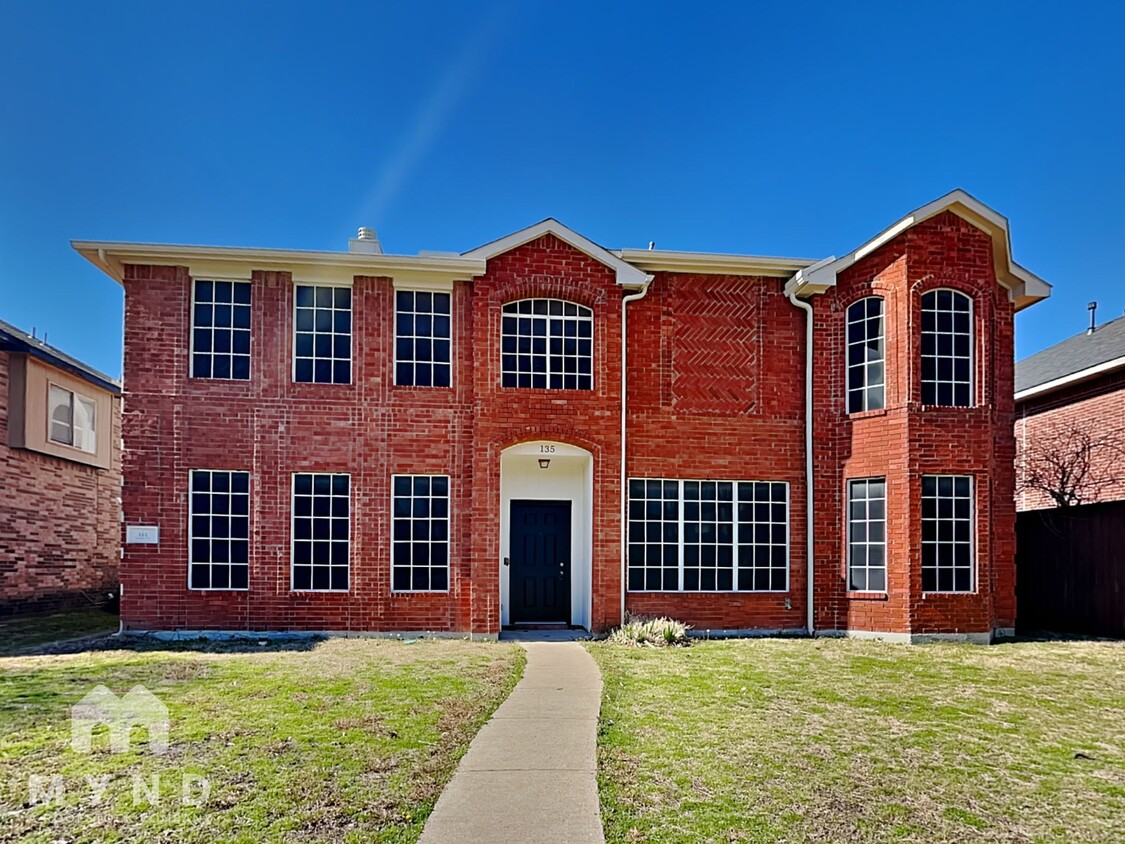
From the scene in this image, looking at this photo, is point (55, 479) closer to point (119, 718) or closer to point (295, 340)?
point (295, 340)

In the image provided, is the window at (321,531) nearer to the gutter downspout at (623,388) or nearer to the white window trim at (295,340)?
the white window trim at (295,340)

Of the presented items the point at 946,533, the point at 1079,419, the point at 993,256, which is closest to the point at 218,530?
the point at 946,533

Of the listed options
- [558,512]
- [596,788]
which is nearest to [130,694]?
[596,788]

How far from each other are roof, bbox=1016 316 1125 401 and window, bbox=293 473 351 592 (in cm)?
1486

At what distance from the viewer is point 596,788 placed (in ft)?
18.0

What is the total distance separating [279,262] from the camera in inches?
512

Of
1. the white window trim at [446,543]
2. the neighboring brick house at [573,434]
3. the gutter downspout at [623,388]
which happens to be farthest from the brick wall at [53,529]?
the gutter downspout at [623,388]

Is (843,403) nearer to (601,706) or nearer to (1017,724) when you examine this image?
(1017,724)

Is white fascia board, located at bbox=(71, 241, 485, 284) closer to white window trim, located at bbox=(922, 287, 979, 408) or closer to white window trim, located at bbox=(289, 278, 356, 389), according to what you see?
white window trim, located at bbox=(289, 278, 356, 389)

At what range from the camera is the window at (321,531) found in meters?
13.0

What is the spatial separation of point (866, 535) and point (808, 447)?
1.77 m

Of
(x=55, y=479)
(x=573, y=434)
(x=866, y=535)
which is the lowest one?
(x=866, y=535)

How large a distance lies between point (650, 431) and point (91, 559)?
45.5ft

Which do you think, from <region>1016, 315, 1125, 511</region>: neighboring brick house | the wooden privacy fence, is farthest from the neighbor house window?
<region>1016, 315, 1125, 511</region>: neighboring brick house
